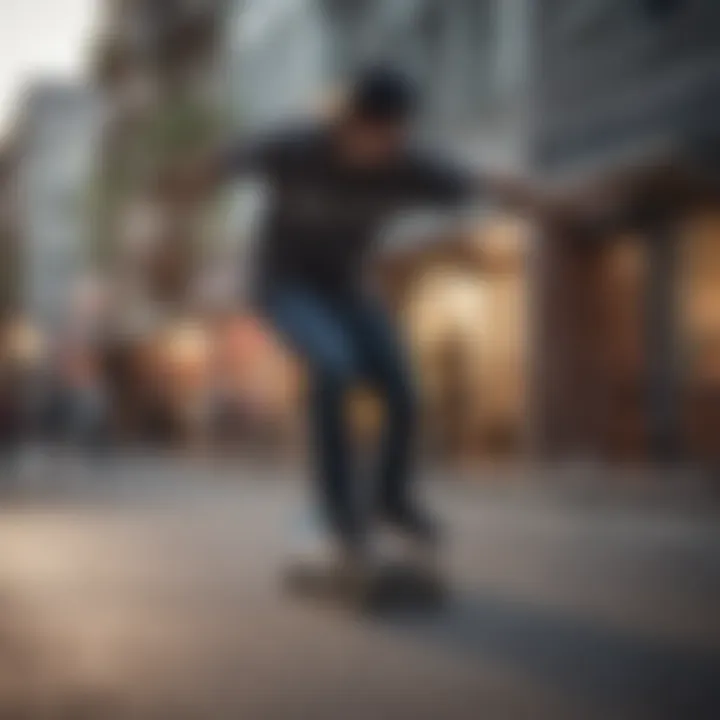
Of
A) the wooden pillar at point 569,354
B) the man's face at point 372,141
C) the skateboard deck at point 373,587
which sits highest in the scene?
the man's face at point 372,141

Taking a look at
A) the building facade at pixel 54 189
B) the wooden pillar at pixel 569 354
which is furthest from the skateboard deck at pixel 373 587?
the building facade at pixel 54 189

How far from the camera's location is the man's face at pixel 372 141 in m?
0.80

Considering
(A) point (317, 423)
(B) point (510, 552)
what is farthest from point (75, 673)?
(B) point (510, 552)

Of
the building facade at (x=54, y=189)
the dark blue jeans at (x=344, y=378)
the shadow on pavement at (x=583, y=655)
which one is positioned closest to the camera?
the shadow on pavement at (x=583, y=655)

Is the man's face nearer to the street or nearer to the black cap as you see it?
the black cap

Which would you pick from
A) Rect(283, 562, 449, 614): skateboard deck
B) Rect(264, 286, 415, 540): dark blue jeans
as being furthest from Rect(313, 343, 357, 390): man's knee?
Rect(283, 562, 449, 614): skateboard deck

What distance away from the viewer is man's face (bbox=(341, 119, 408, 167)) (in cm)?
80

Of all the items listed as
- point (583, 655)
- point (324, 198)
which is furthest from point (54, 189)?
point (583, 655)

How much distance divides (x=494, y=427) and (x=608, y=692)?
0.32 m

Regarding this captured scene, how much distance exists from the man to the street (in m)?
0.05

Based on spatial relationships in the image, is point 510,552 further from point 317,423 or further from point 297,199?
point 297,199

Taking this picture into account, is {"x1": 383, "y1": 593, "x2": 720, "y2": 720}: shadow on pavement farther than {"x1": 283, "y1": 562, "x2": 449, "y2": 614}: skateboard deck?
No

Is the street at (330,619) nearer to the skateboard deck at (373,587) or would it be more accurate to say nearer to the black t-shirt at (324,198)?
the skateboard deck at (373,587)

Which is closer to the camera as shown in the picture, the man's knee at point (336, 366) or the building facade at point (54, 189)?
the building facade at point (54, 189)
